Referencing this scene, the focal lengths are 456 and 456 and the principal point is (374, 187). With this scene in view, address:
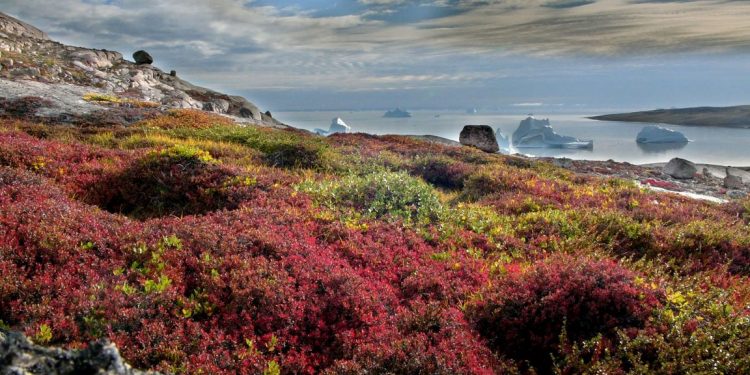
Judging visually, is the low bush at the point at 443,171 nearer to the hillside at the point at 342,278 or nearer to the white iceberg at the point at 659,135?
the hillside at the point at 342,278

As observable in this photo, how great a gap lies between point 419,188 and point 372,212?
2.18 metres

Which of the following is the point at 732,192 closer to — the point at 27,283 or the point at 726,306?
the point at 726,306

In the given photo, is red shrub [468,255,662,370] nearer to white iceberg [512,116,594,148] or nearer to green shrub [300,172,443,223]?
green shrub [300,172,443,223]

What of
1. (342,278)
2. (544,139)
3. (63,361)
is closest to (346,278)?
(342,278)

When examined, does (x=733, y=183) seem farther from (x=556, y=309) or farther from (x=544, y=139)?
(x=544, y=139)

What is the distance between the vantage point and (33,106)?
27125mm

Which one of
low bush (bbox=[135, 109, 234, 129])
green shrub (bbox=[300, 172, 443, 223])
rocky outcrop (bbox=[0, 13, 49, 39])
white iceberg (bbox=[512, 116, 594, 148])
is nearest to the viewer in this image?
green shrub (bbox=[300, 172, 443, 223])

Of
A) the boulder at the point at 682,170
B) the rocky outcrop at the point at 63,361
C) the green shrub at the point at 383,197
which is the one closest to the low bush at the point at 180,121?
the green shrub at the point at 383,197

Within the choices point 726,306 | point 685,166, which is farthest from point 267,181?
point 685,166

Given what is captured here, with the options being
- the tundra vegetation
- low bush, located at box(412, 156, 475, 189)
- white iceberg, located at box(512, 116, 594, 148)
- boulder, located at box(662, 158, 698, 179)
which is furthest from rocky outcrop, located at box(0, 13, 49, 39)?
white iceberg, located at box(512, 116, 594, 148)

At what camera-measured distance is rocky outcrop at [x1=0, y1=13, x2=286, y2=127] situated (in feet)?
164

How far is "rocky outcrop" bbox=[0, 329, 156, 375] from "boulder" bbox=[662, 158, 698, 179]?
159 feet

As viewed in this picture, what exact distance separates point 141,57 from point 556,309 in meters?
90.7

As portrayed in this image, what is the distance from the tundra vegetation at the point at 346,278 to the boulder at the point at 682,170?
109 feet
